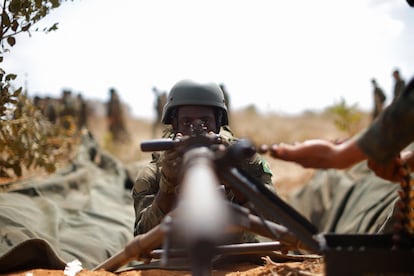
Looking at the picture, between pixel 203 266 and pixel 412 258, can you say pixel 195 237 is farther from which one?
pixel 412 258

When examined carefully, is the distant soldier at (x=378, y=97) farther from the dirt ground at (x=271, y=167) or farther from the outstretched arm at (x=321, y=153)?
the outstretched arm at (x=321, y=153)

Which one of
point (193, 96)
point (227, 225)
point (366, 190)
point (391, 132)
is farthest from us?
point (366, 190)

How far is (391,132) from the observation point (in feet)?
6.95

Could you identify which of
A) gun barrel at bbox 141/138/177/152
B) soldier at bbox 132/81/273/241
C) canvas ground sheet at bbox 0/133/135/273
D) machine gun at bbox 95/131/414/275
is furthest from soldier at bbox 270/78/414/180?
canvas ground sheet at bbox 0/133/135/273

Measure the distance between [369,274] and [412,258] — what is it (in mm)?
183

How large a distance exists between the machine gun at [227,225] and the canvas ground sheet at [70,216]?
1.52 metres

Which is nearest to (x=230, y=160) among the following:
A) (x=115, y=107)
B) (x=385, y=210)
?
(x=385, y=210)

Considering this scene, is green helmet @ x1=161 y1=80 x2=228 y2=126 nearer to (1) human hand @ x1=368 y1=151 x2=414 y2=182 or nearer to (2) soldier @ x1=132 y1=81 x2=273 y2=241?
(2) soldier @ x1=132 y1=81 x2=273 y2=241

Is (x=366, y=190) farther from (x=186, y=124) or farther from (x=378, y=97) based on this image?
(x=378, y=97)

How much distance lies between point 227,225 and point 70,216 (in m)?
4.76

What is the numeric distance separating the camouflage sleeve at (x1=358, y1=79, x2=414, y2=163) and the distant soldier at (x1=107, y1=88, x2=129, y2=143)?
21971 millimetres

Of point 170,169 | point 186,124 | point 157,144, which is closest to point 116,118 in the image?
point 186,124

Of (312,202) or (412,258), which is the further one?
(312,202)

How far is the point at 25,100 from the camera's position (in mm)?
7348
